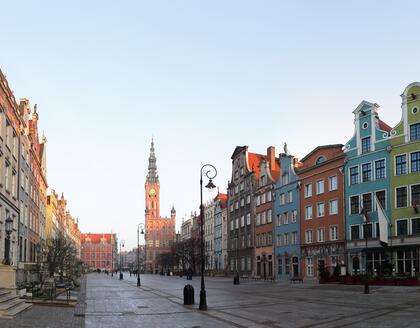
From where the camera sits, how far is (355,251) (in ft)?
177

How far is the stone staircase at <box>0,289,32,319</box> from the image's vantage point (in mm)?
20531

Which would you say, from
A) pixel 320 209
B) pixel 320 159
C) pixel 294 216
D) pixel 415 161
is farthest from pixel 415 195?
pixel 294 216

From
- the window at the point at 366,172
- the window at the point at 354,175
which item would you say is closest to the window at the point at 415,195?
the window at the point at 366,172

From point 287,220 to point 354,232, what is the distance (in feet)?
55.6

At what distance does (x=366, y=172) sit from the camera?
53.6 meters

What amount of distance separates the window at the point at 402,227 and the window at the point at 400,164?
15.3 feet

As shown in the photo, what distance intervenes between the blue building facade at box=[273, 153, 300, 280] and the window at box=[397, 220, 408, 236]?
1941 centimetres

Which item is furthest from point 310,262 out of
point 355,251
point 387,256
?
point 387,256

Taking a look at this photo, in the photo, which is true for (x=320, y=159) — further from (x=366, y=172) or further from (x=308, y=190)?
(x=366, y=172)

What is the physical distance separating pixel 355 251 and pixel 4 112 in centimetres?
3703

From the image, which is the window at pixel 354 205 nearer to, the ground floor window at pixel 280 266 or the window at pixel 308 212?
the window at pixel 308 212

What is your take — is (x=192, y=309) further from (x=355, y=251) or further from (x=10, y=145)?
(x=355, y=251)

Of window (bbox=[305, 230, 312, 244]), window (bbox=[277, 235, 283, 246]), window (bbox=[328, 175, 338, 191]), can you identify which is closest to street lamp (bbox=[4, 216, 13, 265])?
window (bbox=[328, 175, 338, 191])

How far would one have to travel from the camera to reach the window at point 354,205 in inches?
2151
